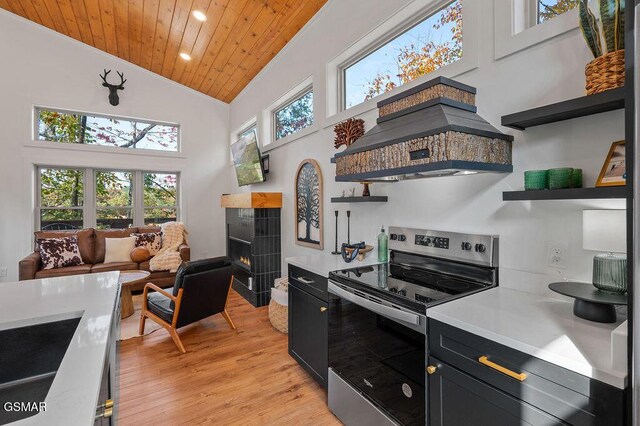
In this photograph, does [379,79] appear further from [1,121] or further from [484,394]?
[1,121]

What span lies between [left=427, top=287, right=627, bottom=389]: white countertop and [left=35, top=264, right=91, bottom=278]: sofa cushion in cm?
476

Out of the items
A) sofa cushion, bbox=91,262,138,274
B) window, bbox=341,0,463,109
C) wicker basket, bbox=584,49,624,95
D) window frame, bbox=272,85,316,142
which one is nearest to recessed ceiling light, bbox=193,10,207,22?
window frame, bbox=272,85,316,142

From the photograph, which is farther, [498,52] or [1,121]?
[1,121]

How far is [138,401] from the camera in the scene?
2.13 metres

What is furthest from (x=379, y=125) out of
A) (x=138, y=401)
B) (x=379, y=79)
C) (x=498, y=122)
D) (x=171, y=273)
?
Result: (x=171, y=273)

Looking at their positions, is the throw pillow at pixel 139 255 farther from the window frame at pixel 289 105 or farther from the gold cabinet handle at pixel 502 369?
the gold cabinet handle at pixel 502 369

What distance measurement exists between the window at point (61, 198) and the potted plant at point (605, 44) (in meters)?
6.40

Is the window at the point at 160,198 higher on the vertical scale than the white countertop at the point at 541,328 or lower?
higher

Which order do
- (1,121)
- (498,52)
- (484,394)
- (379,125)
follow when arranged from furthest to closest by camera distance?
1. (1,121)
2. (379,125)
3. (498,52)
4. (484,394)

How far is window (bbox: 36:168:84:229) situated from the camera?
489cm

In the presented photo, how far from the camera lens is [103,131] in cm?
527

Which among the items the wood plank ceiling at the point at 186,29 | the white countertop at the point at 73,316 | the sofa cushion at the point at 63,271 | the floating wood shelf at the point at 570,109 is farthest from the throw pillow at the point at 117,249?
the floating wood shelf at the point at 570,109

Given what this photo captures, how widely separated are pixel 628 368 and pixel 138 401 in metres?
2.64

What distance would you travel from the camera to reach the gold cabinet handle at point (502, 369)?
1000mm
